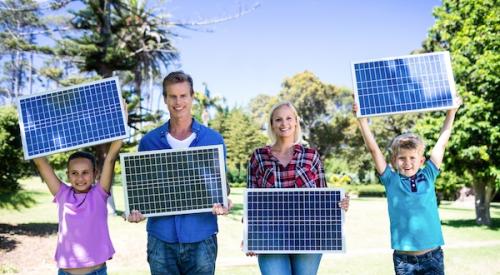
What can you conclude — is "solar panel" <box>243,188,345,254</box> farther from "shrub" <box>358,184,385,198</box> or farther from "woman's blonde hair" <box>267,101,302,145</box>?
"shrub" <box>358,184,385,198</box>

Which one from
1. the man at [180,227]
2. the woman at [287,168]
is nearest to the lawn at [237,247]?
the woman at [287,168]

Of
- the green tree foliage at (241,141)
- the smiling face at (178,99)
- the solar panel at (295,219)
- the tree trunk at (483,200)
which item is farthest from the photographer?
the green tree foliage at (241,141)

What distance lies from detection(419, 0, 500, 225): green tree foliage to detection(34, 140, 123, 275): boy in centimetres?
1476

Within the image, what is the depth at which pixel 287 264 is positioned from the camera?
465 cm

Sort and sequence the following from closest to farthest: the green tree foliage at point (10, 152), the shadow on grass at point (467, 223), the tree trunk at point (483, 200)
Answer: the green tree foliage at point (10, 152) < the shadow on grass at point (467, 223) < the tree trunk at point (483, 200)

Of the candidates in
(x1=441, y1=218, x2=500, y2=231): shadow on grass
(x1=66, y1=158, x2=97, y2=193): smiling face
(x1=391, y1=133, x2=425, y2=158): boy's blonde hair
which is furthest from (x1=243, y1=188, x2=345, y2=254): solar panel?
(x1=441, y1=218, x2=500, y2=231): shadow on grass

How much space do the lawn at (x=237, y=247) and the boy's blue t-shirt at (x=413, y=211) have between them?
5.38m

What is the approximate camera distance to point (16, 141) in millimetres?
14266

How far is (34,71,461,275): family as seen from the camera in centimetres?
449

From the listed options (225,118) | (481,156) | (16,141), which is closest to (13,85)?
(225,118)

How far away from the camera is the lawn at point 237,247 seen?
34.6ft

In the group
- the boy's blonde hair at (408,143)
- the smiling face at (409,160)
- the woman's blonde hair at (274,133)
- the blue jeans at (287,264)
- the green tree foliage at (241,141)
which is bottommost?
the blue jeans at (287,264)

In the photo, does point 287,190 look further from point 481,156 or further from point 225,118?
point 225,118

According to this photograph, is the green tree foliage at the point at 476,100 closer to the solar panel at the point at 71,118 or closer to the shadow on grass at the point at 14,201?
the solar panel at the point at 71,118
